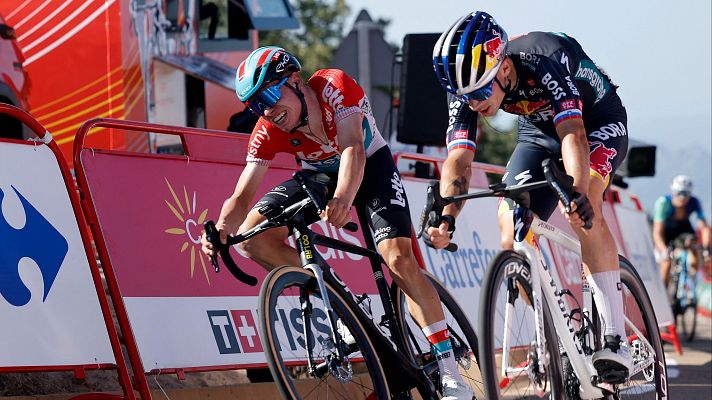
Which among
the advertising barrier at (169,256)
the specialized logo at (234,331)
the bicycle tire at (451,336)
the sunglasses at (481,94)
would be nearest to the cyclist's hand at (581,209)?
the sunglasses at (481,94)

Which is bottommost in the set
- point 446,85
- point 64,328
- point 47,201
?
point 64,328

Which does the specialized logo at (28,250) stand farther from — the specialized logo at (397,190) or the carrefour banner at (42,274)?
the specialized logo at (397,190)

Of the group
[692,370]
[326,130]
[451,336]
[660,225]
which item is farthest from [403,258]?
[660,225]

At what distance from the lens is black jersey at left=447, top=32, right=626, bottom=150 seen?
5.60 metres

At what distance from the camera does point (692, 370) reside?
11195mm

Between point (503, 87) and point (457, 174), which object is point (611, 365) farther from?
point (503, 87)

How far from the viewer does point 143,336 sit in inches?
238

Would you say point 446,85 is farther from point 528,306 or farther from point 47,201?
point 47,201

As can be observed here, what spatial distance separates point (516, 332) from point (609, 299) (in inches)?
33.0

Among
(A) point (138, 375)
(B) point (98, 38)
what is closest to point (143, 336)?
(A) point (138, 375)

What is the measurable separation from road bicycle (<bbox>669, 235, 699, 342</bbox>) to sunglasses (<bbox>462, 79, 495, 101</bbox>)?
1071 cm

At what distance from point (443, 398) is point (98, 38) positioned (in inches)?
246

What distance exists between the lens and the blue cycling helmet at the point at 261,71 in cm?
524

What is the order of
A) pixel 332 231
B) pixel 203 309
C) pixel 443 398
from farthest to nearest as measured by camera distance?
pixel 332 231, pixel 203 309, pixel 443 398
